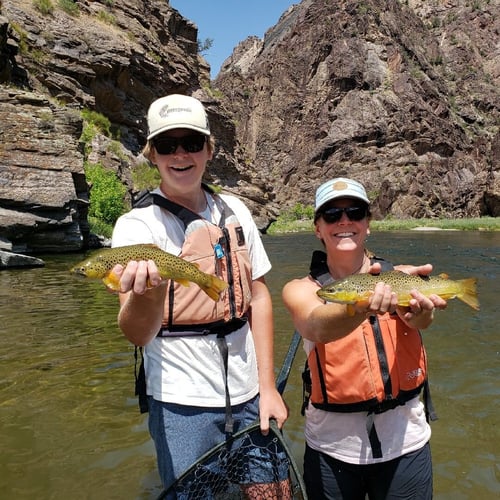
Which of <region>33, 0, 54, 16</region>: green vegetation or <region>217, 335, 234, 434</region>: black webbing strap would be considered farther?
<region>33, 0, 54, 16</region>: green vegetation

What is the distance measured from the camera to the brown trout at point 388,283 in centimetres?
243

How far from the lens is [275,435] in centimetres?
276

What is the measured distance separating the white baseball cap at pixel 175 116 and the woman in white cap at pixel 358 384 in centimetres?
90

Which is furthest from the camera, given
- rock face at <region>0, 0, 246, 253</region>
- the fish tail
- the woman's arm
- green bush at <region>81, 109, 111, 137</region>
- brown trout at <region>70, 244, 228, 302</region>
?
green bush at <region>81, 109, 111, 137</region>

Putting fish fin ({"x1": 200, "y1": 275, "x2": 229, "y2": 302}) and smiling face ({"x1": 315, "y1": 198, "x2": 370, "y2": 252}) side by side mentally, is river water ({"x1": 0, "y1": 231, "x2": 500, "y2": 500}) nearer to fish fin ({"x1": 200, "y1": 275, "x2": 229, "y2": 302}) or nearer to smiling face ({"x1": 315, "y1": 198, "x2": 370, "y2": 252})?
fish fin ({"x1": 200, "y1": 275, "x2": 229, "y2": 302})

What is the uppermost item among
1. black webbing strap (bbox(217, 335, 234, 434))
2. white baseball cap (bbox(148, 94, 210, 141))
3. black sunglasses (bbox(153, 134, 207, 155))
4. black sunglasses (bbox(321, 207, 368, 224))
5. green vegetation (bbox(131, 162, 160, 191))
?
white baseball cap (bbox(148, 94, 210, 141))

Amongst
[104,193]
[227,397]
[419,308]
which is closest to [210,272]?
[227,397]

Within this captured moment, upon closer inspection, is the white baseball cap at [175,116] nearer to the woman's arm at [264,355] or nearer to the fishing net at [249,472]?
the woman's arm at [264,355]

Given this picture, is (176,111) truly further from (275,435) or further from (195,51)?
(195,51)

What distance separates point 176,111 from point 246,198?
55.8 meters

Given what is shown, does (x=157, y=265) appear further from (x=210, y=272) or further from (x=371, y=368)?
(x=371, y=368)

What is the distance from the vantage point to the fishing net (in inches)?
103

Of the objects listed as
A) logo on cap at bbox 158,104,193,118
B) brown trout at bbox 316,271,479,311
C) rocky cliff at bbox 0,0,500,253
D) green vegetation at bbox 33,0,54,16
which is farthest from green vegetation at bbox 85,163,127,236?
brown trout at bbox 316,271,479,311

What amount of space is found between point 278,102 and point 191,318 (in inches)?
4288
